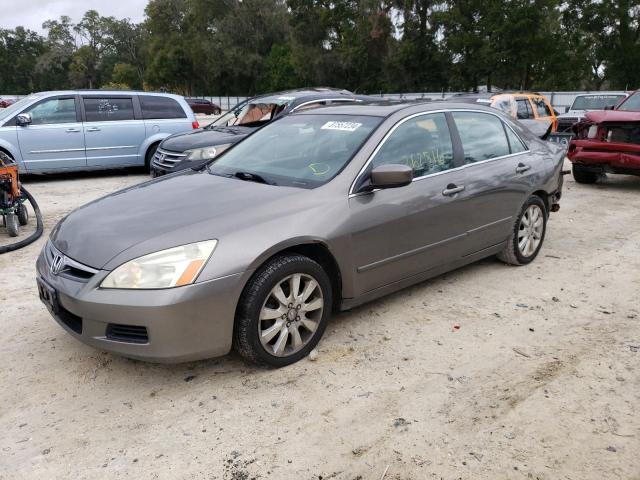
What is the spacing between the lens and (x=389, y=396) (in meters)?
3.22

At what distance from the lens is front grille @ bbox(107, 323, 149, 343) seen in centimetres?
303

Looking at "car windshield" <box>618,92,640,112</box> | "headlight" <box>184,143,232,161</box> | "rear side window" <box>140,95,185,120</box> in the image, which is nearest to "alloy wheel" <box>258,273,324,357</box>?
"headlight" <box>184,143,232,161</box>

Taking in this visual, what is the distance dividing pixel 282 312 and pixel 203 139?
634 centimetres

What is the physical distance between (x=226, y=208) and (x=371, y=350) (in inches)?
52.9

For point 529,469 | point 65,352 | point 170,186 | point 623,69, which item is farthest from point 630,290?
point 623,69

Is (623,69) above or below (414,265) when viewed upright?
above

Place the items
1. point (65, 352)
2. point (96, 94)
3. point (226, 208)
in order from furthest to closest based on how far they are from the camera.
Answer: point (96, 94) → point (65, 352) → point (226, 208)

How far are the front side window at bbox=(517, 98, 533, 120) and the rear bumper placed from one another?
3.86 meters

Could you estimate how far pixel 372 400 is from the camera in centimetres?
318

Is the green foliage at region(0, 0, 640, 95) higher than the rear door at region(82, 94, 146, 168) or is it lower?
higher

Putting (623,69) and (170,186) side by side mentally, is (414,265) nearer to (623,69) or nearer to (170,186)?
(170,186)

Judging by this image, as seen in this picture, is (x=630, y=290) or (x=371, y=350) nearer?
(x=371, y=350)

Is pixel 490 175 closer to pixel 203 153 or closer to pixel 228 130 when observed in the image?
pixel 203 153

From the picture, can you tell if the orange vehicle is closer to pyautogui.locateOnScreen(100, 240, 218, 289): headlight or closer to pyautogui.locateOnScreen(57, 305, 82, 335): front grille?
pyautogui.locateOnScreen(100, 240, 218, 289): headlight
